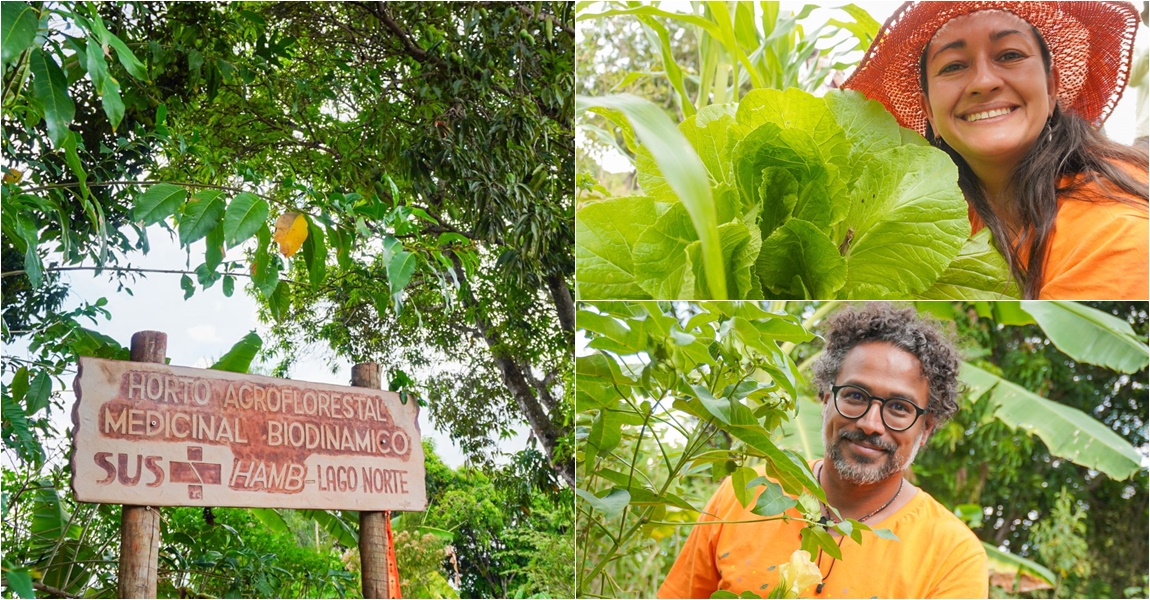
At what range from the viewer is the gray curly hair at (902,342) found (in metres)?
0.99

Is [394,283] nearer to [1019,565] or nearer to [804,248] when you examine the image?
[804,248]

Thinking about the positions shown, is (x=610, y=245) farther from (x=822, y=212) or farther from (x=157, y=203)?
(x=157, y=203)

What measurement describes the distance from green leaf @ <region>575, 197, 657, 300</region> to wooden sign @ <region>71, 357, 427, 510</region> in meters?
0.60

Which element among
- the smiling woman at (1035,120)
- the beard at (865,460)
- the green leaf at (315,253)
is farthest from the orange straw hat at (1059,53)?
the green leaf at (315,253)

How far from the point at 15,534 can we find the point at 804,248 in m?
1.19

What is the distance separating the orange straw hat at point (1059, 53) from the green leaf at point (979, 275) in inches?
5.1

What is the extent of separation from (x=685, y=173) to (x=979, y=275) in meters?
0.56

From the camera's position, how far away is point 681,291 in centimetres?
93

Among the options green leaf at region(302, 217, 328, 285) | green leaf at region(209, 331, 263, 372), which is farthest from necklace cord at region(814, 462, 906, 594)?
green leaf at region(209, 331, 263, 372)

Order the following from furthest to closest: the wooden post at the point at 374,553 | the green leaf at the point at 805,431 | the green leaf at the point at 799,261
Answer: the wooden post at the point at 374,553
the green leaf at the point at 805,431
the green leaf at the point at 799,261

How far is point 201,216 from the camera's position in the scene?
119 cm

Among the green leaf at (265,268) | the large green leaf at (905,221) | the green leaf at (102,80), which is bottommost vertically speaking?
the large green leaf at (905,221)

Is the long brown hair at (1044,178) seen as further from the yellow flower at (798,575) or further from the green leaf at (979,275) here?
the yellow flower at (798,575)

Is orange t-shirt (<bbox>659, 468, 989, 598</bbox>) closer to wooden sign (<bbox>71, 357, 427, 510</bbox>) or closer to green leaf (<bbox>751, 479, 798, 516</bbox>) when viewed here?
green leaf (<bbox>751, 479, 798, 516</bbox>)
